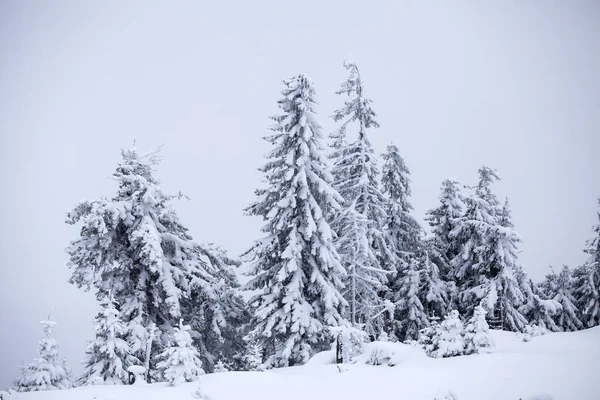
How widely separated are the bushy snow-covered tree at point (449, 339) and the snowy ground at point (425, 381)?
18.0 inches

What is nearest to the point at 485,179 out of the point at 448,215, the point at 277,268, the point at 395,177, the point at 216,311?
the point at 448,215

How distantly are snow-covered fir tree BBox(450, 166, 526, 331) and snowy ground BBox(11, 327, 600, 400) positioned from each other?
11.6m

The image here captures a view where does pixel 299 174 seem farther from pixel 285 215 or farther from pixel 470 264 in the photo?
pixel 470 264

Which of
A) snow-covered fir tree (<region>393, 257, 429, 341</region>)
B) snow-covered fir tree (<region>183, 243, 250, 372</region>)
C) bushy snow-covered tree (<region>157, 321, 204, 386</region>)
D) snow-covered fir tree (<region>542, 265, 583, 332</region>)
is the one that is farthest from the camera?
snow-covered fir tree (<region>542, 265, 583, 332</region>)

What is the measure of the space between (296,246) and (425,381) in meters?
9.14

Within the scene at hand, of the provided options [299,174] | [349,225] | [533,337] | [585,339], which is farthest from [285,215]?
[585,339]

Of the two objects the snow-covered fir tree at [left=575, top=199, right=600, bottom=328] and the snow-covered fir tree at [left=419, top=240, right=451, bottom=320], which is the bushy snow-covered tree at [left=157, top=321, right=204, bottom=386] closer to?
the snow-covered fir tree at [left=419, top=240, right=451, bottom=320]

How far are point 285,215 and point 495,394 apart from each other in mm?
12012

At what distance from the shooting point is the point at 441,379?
10.7m

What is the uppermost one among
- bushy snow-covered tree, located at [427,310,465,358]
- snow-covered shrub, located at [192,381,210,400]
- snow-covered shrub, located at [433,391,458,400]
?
bushy snow-covered tree, located at [427,310,465,358]

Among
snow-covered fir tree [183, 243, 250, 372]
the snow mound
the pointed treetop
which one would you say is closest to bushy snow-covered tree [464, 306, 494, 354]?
the snow mound

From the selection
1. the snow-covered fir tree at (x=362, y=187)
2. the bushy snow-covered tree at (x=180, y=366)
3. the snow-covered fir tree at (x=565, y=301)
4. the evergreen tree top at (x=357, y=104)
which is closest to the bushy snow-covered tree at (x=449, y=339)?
the bushy snow-covered tree at (x=180, y=366)

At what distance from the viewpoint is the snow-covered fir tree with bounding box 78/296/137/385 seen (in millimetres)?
14289

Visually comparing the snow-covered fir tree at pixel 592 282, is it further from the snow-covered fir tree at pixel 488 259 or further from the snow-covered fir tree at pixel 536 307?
the snow-covered fir tree at pixel 488 259
